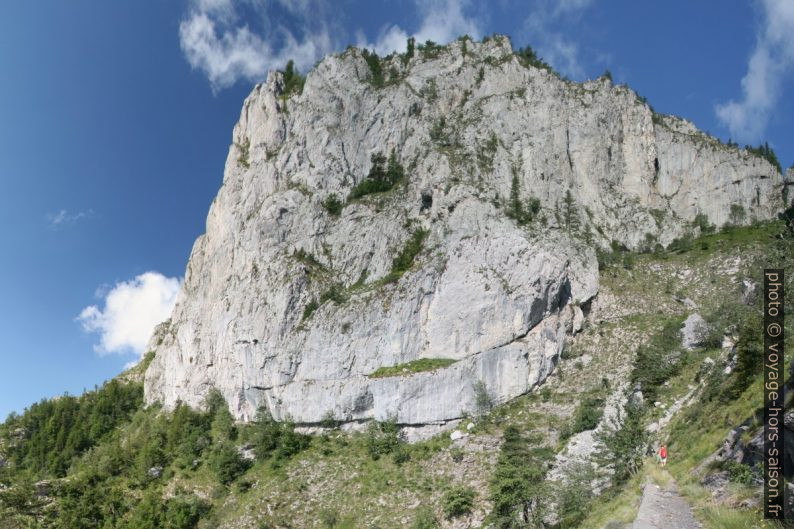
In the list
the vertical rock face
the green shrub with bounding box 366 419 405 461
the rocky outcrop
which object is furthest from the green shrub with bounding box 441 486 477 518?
the rocky outcrop

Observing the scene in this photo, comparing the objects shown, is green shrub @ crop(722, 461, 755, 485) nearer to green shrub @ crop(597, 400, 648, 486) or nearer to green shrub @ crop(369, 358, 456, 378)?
green shrub @ crop(597, 400, 648, 486)

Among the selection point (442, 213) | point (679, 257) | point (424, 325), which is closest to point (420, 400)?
point (424, 325)

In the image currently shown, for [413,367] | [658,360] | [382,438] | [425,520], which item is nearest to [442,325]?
[413,367]

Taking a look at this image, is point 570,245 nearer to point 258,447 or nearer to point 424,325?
point 424,325

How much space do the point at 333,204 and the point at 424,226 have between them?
23.1 metres

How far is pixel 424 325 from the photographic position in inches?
3076

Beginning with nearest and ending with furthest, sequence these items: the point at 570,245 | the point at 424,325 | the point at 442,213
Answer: the point at 424,325 → the point at 570,245 → the point at 442,213

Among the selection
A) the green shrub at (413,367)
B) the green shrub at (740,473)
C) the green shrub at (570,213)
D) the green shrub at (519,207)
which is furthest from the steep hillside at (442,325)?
the green shrub at (570,213)

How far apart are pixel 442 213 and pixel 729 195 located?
6542cm

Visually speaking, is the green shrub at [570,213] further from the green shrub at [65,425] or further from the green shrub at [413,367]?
the green shrub at [65,425]

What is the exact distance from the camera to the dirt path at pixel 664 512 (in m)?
15.0

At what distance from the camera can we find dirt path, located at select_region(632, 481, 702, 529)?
1498 centimetres

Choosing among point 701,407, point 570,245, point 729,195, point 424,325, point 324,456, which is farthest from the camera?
point 729,195

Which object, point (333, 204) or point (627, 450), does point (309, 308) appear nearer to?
point (333, 204)
